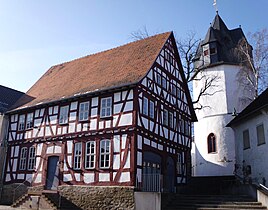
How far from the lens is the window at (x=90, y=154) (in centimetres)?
1844

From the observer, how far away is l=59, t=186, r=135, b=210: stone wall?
1644 cm

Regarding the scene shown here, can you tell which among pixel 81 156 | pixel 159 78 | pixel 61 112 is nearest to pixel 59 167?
pixel 81 156

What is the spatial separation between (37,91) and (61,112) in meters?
5.33

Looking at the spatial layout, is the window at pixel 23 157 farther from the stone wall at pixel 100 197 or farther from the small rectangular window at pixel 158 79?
the small rectangular window at pixel 158 79

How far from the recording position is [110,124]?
18.3 m

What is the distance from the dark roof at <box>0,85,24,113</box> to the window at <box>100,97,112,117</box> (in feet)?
33.5

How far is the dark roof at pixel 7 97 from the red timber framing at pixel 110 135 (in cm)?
193

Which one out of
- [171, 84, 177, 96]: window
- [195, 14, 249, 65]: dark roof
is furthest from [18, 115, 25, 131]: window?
[195, 14, 249, 65]: dark roof

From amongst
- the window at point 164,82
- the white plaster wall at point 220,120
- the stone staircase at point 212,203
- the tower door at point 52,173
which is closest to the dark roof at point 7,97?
the tower door at point 52,173

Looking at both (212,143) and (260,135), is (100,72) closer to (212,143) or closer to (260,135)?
(260,135)

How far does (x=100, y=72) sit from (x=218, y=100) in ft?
43.3

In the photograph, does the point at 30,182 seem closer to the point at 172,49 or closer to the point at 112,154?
the point at 112,154

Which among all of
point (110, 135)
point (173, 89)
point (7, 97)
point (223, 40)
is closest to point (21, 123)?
point (7, 97)

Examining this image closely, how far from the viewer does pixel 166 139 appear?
20.5 m
